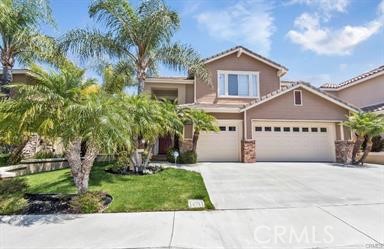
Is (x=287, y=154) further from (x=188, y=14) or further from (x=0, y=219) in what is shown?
(x=0, y=219)

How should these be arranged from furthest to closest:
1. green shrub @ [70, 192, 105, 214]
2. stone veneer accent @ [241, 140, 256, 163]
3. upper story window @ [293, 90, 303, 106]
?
upper story window @ [293, 90, 303, 106], stone veneer accent @ [241, 140, 256, 163], green shrub @ [70, 192, 105, 214]

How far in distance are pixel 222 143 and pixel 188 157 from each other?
2.98 metres

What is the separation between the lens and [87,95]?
7898 millimetres

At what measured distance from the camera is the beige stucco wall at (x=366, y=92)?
21.0 m

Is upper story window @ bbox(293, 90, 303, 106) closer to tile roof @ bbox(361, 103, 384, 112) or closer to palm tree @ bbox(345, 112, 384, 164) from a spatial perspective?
palm tree @ bbox(345, 112, 384, 164)

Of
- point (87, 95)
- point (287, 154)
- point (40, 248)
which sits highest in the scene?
point (87, 95)

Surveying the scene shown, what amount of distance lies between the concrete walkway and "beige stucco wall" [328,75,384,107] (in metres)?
15.5

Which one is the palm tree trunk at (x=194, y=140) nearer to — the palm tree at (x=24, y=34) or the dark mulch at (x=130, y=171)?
the dark mulch at (x=130, y=171)

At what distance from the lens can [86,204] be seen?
7398 mm

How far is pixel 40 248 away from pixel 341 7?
1473 centimetres

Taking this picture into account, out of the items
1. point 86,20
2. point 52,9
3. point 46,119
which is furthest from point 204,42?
point 46,119

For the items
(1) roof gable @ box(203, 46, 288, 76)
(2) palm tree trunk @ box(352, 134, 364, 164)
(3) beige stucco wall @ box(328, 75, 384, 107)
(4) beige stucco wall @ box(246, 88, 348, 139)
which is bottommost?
(2) palm tree trunk @ box(352, 134, 364, 164)

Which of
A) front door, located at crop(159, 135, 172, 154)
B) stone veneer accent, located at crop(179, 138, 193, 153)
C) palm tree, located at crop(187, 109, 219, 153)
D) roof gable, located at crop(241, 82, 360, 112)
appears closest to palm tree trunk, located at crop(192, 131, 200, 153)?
stone veneer accent, located at crop(179, 138, 193, 153)

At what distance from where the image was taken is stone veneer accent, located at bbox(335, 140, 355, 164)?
17.4 metres
